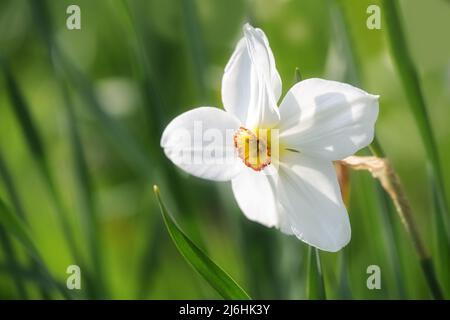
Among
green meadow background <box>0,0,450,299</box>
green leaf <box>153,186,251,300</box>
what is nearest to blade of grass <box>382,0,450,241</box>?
green meadow background <box>0,0,450,299</box>

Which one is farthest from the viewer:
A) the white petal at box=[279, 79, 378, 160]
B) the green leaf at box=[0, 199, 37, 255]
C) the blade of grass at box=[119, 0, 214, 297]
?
the blade of grass at box=[119, 0, 214, 297]

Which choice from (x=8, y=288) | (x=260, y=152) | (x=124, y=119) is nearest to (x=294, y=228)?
(x=260, y=152)

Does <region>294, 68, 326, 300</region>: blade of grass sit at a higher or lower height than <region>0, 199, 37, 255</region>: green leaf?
lower

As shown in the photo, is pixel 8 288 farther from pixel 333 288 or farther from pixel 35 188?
pixel 333 288

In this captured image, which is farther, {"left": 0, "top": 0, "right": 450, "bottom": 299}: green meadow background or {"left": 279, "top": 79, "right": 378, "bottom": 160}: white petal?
{"left": 0, "top": 0, "right": 450, "bottom": 299}: green meadow background

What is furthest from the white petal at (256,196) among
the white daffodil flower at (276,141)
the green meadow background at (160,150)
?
the green meadow background at (160,150)

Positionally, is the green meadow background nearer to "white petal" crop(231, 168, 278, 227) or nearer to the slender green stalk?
the slender green stalk
